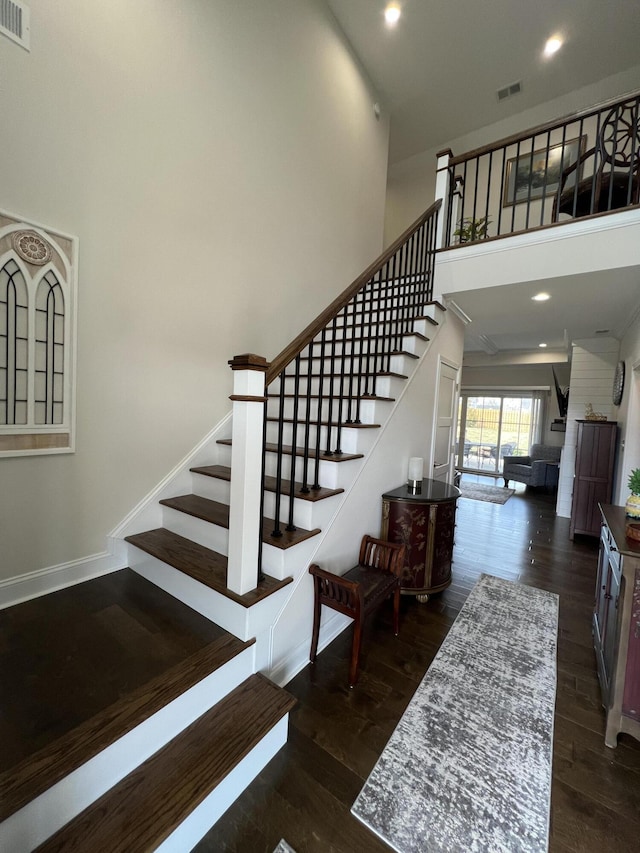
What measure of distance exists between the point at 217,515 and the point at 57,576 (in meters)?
0.91

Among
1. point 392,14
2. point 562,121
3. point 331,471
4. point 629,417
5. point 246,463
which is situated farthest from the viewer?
point 392,14

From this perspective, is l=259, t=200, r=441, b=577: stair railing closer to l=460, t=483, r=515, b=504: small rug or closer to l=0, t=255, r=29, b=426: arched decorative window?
l=0, t=255, r=29, b=426: arched decorative window

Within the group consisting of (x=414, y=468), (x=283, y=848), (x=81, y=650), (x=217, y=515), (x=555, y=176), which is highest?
(x=555, y=176)

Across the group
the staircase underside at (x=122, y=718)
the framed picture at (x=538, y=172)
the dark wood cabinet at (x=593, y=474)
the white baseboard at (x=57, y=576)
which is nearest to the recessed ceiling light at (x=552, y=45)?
the framed picture at (x=538, y=172)

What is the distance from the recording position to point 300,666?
1955 millimetres

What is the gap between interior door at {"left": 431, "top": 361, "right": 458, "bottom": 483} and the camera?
3.80 metres

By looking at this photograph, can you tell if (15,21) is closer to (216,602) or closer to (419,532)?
(216,602)

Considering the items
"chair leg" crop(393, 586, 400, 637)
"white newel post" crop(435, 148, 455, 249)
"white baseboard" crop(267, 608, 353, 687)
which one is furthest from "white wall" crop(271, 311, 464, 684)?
"white newel post" crop(435, 148, 455, 249)

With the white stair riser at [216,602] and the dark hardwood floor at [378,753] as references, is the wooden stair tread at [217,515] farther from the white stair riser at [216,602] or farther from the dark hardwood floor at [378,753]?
the dark hardwood floor at [378,753]

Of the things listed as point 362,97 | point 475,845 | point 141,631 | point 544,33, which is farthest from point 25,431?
point 544,33

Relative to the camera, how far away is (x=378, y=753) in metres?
1.50

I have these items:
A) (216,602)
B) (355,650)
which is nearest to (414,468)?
(355,650)

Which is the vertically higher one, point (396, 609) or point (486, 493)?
point (396, 609)

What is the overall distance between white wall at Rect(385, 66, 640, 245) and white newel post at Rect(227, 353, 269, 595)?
5.20 meters
